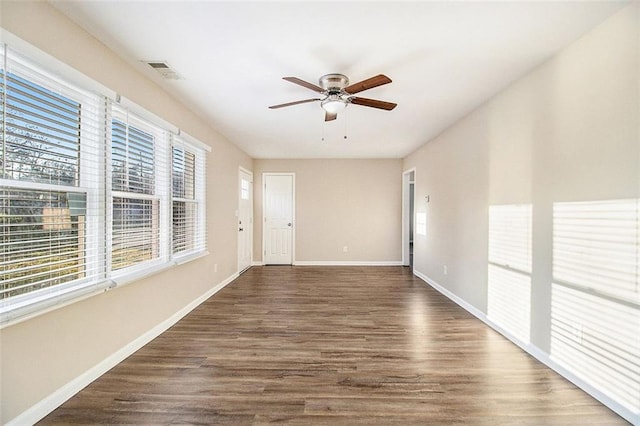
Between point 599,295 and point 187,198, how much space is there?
3947 mm

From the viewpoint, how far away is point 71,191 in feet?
6.26

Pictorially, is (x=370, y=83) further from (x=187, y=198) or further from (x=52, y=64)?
(x=187, y=198)

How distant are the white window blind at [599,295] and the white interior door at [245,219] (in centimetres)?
480

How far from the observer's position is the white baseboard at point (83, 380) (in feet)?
5.33

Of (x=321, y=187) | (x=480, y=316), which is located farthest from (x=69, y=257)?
(x=321, y=187)

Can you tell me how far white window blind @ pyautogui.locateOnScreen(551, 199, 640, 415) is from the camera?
1.71 meters

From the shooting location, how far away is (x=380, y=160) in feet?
21.4

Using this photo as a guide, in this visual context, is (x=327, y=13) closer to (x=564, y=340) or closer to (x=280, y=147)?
(x=564, y=340)

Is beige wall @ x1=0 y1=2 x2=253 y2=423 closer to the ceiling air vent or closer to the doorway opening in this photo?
the ceiling air vent

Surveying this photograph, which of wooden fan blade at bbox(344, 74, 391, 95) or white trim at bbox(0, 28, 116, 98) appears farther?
wooden fan blade at bbox(344, 74, 391, 95)

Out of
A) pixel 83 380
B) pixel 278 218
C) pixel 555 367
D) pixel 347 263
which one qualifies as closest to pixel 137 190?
pixel 83 380

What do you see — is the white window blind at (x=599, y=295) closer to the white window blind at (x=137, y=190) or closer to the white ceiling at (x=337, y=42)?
the white ceiling at (x=337, y=42)

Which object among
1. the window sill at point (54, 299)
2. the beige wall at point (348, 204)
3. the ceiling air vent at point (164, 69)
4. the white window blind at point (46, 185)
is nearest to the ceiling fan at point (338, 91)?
the ceiling air vent at point (164, 69)

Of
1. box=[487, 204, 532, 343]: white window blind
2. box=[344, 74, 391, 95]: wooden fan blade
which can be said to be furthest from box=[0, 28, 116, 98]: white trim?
box=[487, 204, 532, 343]: white window blind
